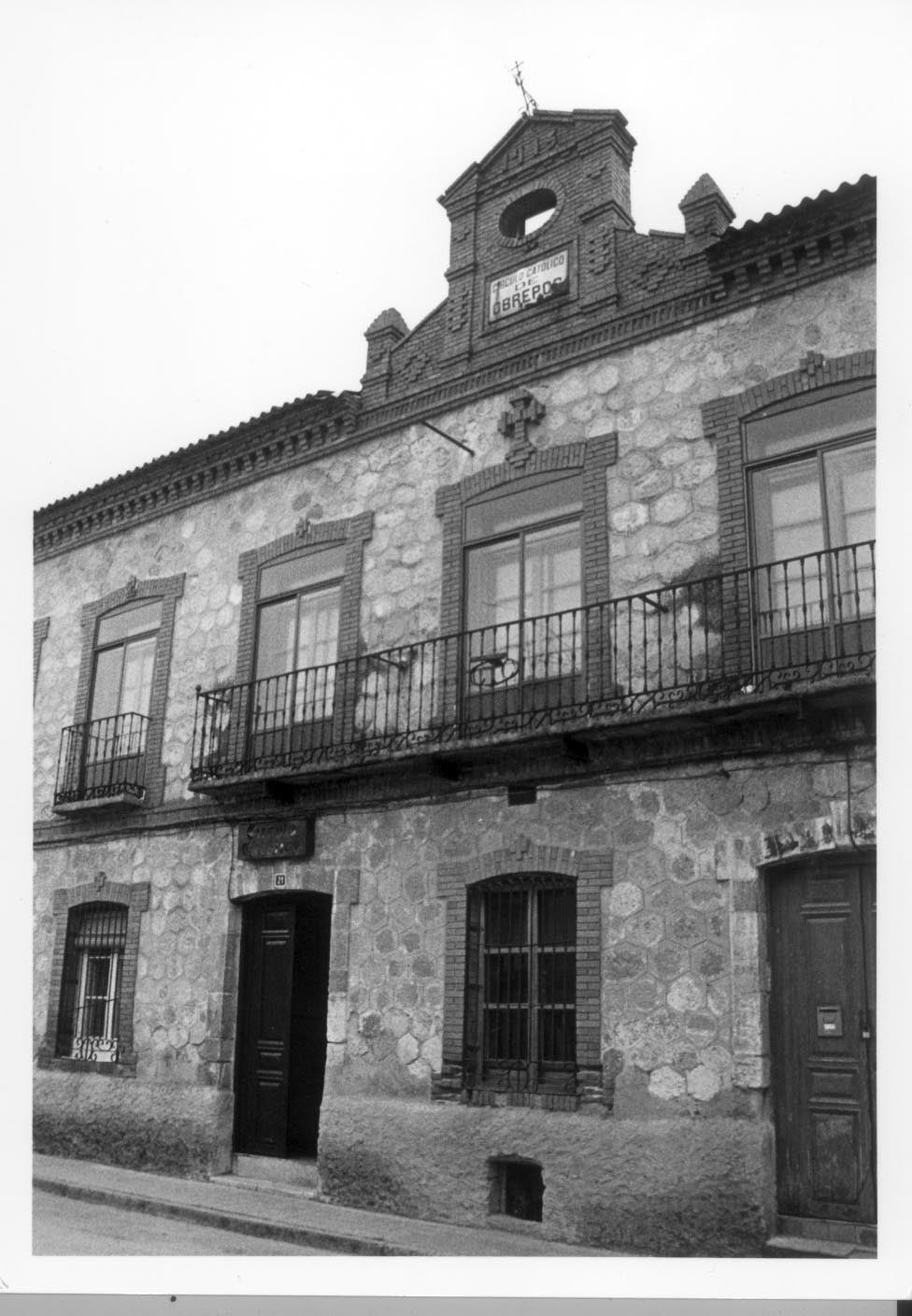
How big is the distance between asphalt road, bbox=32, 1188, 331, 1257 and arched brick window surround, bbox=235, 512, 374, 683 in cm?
460

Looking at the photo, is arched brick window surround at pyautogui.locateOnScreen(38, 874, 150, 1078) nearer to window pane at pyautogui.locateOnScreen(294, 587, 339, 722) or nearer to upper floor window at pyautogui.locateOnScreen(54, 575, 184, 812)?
upper floor window at pyautogui.locateOnScreen(54, 575, 184, 812)

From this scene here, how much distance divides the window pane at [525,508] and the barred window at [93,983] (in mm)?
4997

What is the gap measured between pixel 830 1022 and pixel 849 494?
3.39 meters

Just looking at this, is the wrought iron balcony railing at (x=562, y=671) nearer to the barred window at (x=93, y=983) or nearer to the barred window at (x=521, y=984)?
the barred window at (x=521, y=984)

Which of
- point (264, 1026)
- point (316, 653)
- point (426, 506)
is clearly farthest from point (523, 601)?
point (264, 1026)

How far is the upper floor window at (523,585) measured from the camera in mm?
9078

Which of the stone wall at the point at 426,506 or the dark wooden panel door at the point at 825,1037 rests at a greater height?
the stone wall at the point at 426,506

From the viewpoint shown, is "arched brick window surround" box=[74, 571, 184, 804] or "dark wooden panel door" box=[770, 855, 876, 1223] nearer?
"dark wooden panel door" box=[770, 855, 876, 1223]

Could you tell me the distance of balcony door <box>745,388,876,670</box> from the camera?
7.61m

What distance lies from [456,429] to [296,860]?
3930 mm

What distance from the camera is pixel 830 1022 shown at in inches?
288

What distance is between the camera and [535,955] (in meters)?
8.66

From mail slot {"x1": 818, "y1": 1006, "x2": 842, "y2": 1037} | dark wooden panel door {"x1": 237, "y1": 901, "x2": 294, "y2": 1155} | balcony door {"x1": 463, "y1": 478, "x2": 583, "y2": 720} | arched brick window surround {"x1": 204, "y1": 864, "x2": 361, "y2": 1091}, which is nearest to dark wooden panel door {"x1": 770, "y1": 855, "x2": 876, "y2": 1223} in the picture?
mail slot {"x1": 818, "y1": 1006, "x2": 842, "y2": 1037}

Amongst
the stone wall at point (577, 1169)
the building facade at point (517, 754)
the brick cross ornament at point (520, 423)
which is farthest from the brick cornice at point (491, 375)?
the stone wall at point (577, 1169)
